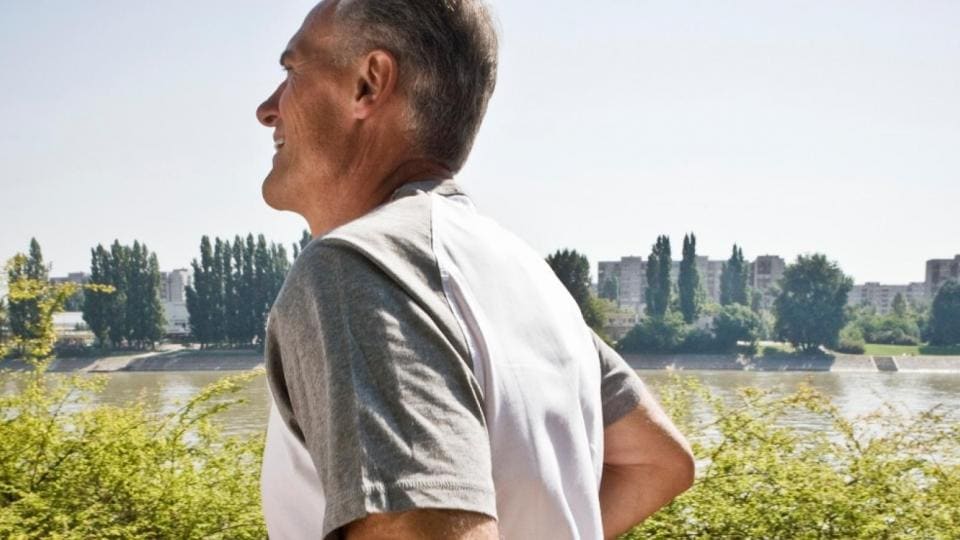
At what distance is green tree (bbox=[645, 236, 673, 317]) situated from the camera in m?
60.5

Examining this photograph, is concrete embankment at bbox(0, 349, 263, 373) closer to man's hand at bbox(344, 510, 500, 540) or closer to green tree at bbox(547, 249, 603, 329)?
green tree at bbox(547, 249, 603, 329)

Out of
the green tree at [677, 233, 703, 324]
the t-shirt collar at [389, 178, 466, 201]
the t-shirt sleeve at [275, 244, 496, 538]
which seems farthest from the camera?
the green tree at [677, 233, 703, 324]

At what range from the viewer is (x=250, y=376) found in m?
5.21

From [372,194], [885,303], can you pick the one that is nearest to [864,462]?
[372,194]

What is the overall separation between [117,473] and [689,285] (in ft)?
200

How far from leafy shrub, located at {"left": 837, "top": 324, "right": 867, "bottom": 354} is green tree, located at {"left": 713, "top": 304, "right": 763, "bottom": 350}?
202 inches

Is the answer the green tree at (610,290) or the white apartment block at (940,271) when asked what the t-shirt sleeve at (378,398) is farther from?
the white apartment block at (940,271)

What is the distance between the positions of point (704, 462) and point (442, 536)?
460 centimetres

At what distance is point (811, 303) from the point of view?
62375mm

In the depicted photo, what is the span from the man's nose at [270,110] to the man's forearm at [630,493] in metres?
0.44

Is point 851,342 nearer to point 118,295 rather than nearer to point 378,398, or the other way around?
point 118,295

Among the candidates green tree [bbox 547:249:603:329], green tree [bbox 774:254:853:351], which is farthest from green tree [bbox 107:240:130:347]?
green tree [bbox 774:254:853:351]

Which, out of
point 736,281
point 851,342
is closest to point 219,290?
point 851,342

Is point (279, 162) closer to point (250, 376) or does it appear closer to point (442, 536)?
point (442, 536)
